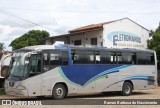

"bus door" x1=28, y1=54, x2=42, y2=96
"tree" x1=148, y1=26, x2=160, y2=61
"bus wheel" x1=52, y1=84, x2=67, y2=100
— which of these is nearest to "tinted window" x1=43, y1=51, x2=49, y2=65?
"bus door" x1=28, y1=54, x2=42, y2=96

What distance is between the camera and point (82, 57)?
20234 millimetres

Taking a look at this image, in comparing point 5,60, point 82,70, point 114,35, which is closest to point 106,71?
point 82,70

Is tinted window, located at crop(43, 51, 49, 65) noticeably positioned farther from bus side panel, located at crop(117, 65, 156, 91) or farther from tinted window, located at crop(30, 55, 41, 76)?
bus side panel, located at crop(117, 65, 156, 91)

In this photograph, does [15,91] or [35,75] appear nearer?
[15,91]

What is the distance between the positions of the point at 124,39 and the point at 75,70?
20.6 metres

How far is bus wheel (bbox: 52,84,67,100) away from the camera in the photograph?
19.1 metres

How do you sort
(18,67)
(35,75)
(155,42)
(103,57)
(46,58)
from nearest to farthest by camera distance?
(35,75) < (18,67) < (46,58) < (103,57) < (155,42)

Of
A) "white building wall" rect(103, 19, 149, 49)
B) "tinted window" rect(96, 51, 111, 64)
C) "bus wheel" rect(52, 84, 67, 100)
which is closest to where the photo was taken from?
"bus wheel" rect(52, 84, 67, 100)

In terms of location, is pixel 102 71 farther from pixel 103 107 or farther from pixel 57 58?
pixel 103 107

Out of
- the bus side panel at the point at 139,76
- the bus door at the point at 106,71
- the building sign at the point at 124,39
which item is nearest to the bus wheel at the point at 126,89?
the bus side panel at the point at 139,76

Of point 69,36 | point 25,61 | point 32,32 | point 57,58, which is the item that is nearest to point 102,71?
point 57,58

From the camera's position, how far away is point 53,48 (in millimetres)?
19250

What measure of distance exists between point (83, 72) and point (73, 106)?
15.5 feet

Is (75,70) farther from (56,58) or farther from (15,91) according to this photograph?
(15,91)
